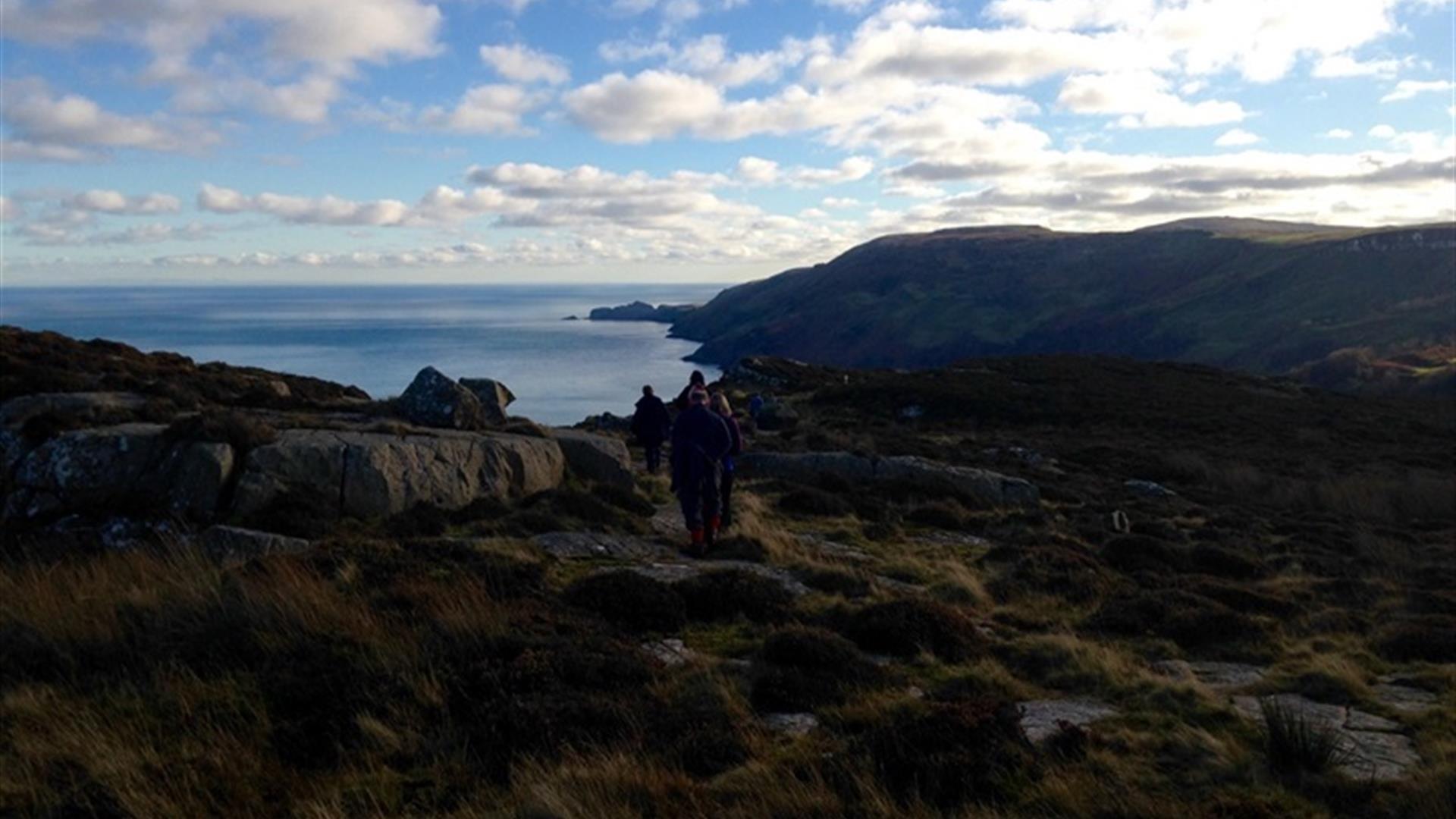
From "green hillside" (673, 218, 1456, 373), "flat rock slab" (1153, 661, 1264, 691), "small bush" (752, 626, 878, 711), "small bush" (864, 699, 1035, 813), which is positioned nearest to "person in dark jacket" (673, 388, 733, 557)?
"small bush" (752, 626, 878, 711)

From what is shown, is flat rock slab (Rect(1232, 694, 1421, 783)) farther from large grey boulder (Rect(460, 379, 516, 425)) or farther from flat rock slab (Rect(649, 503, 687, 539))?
large grey boulder (Rect(460, 379, 516, 425))

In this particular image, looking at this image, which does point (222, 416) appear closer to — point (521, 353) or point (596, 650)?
point (596, 650)

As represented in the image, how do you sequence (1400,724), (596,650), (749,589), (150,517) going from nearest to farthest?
(596,650)
(1400,724)
(749,589)
(150,517)

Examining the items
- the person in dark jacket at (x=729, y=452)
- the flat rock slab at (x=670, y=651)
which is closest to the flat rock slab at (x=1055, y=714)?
the flat rock slab at (x=670, y=651)

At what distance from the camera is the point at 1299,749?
5867mm

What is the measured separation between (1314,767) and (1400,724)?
84.6 inches

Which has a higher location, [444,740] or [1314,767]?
[444,740]

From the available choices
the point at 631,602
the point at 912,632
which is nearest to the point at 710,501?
the point at 631,602

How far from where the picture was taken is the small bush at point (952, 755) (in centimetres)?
505

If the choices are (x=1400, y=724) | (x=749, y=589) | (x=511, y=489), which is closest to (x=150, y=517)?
(x=511, y=489)

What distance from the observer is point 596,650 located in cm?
682

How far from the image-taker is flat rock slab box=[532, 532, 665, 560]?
1098cm

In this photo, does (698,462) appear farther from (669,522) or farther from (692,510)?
(669,522)

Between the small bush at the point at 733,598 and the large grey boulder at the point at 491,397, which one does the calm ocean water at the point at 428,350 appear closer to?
the large grey boulder at the point at 491,397
